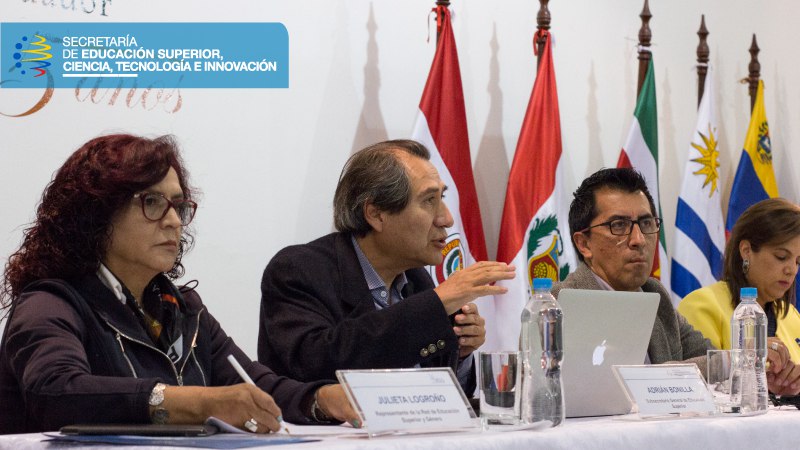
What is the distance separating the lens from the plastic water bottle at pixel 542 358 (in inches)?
66.8

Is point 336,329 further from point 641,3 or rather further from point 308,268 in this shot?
point 641,3

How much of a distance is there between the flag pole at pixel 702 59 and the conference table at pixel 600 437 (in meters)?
2.96

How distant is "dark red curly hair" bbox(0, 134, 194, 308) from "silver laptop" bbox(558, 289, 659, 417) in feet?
2.96

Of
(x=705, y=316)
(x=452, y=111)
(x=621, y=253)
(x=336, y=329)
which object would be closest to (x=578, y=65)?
(x=452, y=111)

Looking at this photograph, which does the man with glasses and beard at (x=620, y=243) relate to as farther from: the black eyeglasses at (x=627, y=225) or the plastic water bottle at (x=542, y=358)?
the plastic water bottle at (x=542, y=358)

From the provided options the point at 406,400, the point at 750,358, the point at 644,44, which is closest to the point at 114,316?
the point at 406,400

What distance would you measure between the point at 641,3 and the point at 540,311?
10.6ft

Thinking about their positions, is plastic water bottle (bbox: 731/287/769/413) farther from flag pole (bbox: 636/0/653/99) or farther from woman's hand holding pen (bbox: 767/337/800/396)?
flag pole (bbox: 636/0/653/99)

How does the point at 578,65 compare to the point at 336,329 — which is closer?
the point at 336,329

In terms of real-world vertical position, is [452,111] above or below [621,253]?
above

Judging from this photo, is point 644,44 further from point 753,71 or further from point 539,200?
point 539,200

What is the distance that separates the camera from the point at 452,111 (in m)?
4.00

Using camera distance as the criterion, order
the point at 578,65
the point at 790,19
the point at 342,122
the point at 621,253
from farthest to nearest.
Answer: the point at 790,19, the point at 578,65, the point at 342,122, the point at 621,253

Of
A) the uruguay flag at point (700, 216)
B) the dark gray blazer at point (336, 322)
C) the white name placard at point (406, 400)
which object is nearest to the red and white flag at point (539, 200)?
the uruguay flag at point (700, 216)
